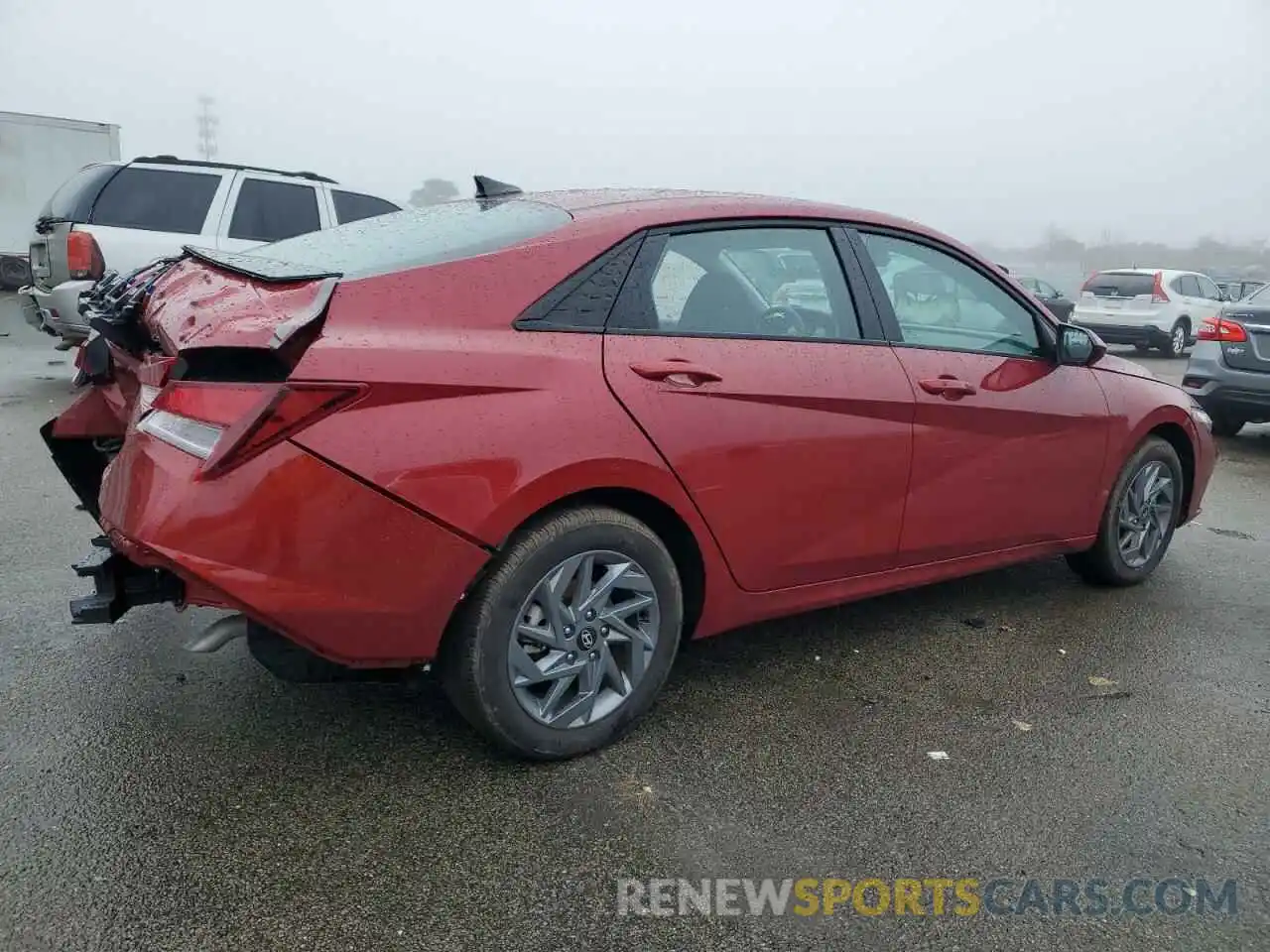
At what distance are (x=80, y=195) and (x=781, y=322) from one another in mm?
7172

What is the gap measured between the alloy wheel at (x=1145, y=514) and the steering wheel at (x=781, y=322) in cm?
207

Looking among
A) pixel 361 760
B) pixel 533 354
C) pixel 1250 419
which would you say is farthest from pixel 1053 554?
pixel 1250 419

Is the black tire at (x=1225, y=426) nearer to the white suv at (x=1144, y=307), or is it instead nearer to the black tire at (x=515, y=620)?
the black tire at (x=515, y=620)

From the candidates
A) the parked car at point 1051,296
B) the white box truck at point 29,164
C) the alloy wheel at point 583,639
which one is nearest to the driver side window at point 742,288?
the alloy wheel at point 583,639

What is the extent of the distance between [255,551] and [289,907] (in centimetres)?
79

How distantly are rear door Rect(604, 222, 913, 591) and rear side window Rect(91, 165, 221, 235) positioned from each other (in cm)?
654

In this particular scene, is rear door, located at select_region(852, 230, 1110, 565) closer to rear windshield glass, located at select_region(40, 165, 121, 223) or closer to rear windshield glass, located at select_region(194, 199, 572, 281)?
rear windshield glass, located at select_region(194, 199, 572, 281)

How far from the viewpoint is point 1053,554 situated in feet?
14.1

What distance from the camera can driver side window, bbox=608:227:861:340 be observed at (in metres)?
3.01

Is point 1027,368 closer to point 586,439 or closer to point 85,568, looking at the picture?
point 586,439

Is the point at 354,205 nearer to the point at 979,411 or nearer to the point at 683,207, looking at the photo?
the point at 683,207

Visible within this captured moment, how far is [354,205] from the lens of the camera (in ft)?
30.8

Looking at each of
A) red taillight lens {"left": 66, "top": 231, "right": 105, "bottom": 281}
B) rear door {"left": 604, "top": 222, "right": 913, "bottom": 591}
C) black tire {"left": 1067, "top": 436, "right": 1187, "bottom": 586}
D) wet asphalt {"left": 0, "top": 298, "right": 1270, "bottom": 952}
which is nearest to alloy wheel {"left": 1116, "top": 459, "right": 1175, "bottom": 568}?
black tire {"left": 1067, "top": 436, "right": 1187, "bottom": 586}

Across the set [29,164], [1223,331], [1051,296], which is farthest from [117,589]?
Answer: [29,164]
